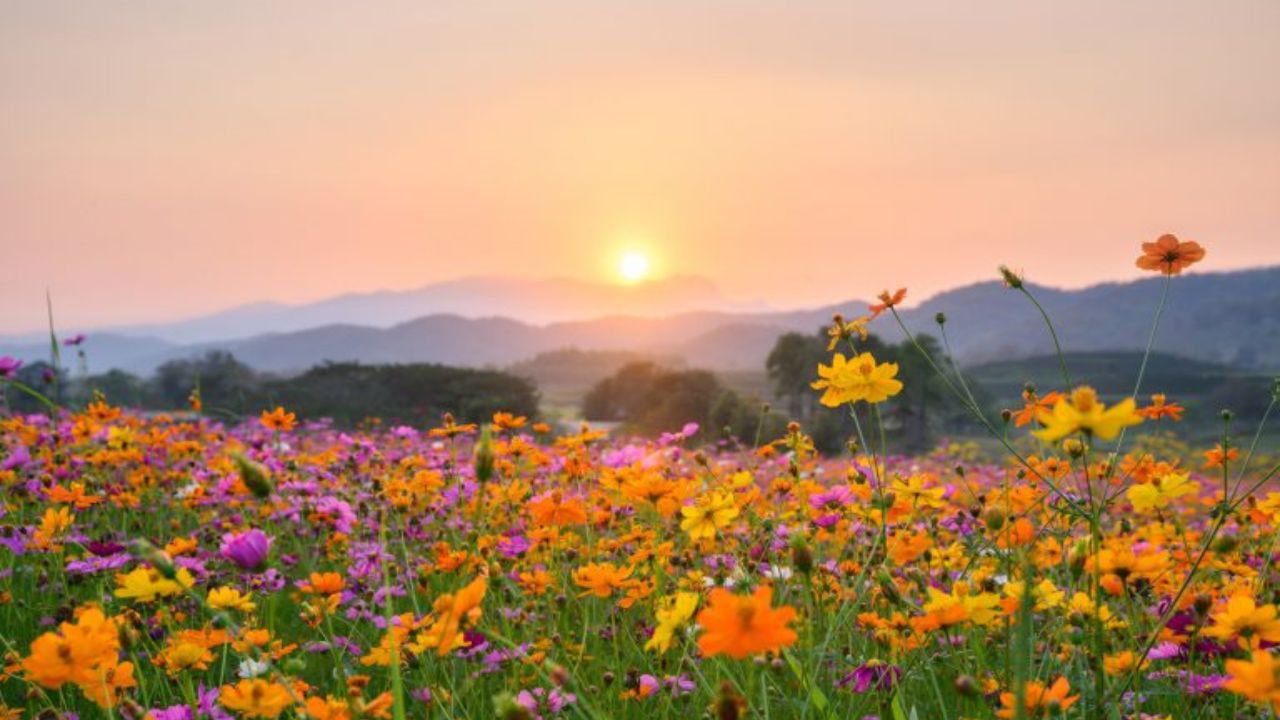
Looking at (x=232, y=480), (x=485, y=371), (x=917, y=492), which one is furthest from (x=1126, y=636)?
(x=485, y=371)

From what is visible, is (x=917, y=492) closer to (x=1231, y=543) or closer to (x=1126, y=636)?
(x=1231, y=543)

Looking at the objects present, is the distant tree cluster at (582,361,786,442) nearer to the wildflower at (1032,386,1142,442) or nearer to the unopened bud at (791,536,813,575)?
the unopened bud at (791,536,813,575)

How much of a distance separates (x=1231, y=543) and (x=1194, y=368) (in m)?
133

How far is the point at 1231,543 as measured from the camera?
4.68 feet

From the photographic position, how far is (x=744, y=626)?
3.73ft

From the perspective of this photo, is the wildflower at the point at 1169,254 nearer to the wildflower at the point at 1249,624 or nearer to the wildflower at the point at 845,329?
the wildflower at the point at 845,329

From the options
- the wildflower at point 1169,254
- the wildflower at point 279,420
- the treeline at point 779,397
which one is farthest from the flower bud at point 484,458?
the treeline at point 779,397

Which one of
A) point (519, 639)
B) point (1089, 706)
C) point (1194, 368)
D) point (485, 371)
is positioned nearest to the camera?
point (1089, 706)

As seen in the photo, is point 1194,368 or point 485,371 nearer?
point 485,371

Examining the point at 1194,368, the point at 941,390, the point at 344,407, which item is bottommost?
the point at 1194,368

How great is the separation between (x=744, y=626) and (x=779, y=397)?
30362 mm

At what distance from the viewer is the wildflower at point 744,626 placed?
1100 mm

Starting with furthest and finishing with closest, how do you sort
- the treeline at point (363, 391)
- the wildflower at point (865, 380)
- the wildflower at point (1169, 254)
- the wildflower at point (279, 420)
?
the treeline at point (363, 391), the wildflower at point (279, 420), the wildflower at point (1169, 254), the wildflower at point (865, 380)

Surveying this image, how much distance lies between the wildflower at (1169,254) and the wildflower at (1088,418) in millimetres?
1500
